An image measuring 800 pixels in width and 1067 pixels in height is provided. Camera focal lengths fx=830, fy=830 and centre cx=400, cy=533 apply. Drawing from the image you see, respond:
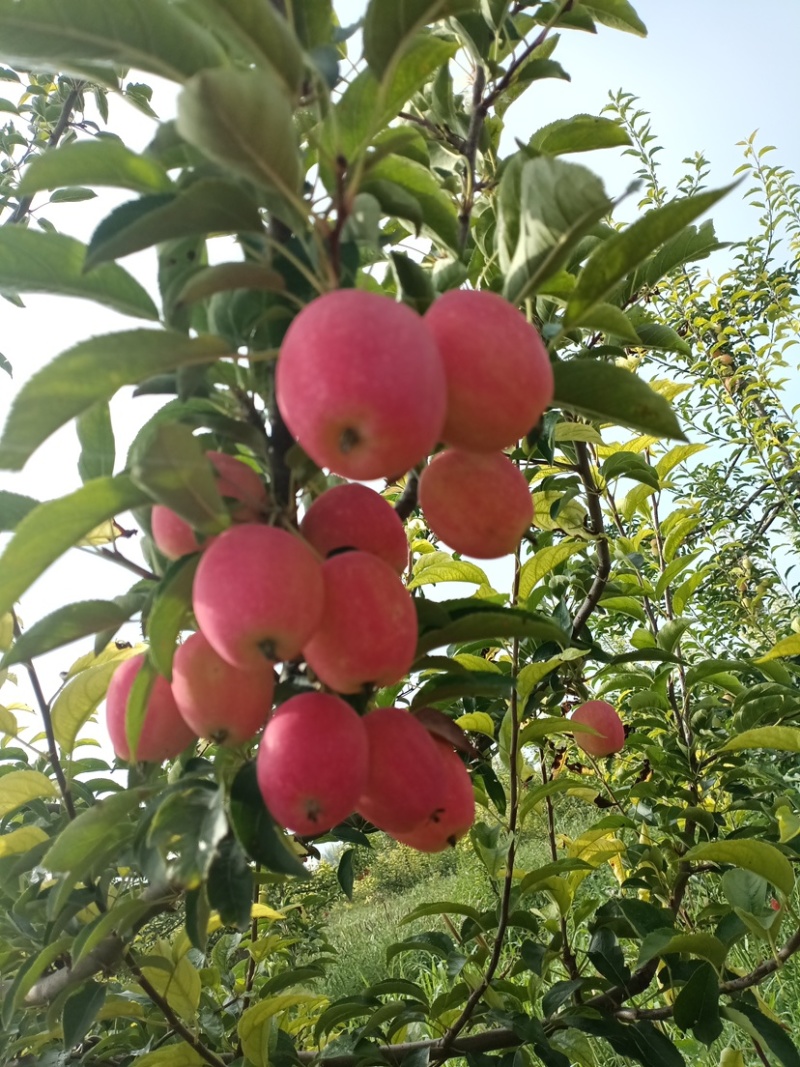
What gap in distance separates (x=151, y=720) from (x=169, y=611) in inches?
5.9

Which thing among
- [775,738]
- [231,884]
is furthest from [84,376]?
[775,738]

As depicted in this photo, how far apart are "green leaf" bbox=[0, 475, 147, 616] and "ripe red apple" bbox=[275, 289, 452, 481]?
0.67 ft

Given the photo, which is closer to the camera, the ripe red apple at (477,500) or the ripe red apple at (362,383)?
the ripe red apple at (362,383)

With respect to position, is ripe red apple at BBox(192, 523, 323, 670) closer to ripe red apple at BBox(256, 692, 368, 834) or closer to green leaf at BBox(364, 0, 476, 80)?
ripe red apple at BBox(256, 692, 368, 834)

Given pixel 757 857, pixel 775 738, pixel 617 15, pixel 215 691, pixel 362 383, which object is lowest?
pixel 757 857

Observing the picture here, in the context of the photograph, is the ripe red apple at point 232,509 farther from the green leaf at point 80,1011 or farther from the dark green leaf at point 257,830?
the green leaf at point 80,1011

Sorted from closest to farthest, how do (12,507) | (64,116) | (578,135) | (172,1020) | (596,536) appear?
(12,507), (578,135), (172,1020), (596,536), (64,116)

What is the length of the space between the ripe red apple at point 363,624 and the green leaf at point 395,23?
0.40 meters

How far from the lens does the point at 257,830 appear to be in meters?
0.65

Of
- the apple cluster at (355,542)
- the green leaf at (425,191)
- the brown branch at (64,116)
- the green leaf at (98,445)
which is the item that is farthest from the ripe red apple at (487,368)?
the brown branch at (64,116)

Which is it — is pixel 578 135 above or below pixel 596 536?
above

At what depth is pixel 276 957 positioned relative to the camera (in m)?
2.49

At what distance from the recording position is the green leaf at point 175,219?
1.99 ft

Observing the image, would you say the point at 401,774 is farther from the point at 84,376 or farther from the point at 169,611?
the point at 84,376
